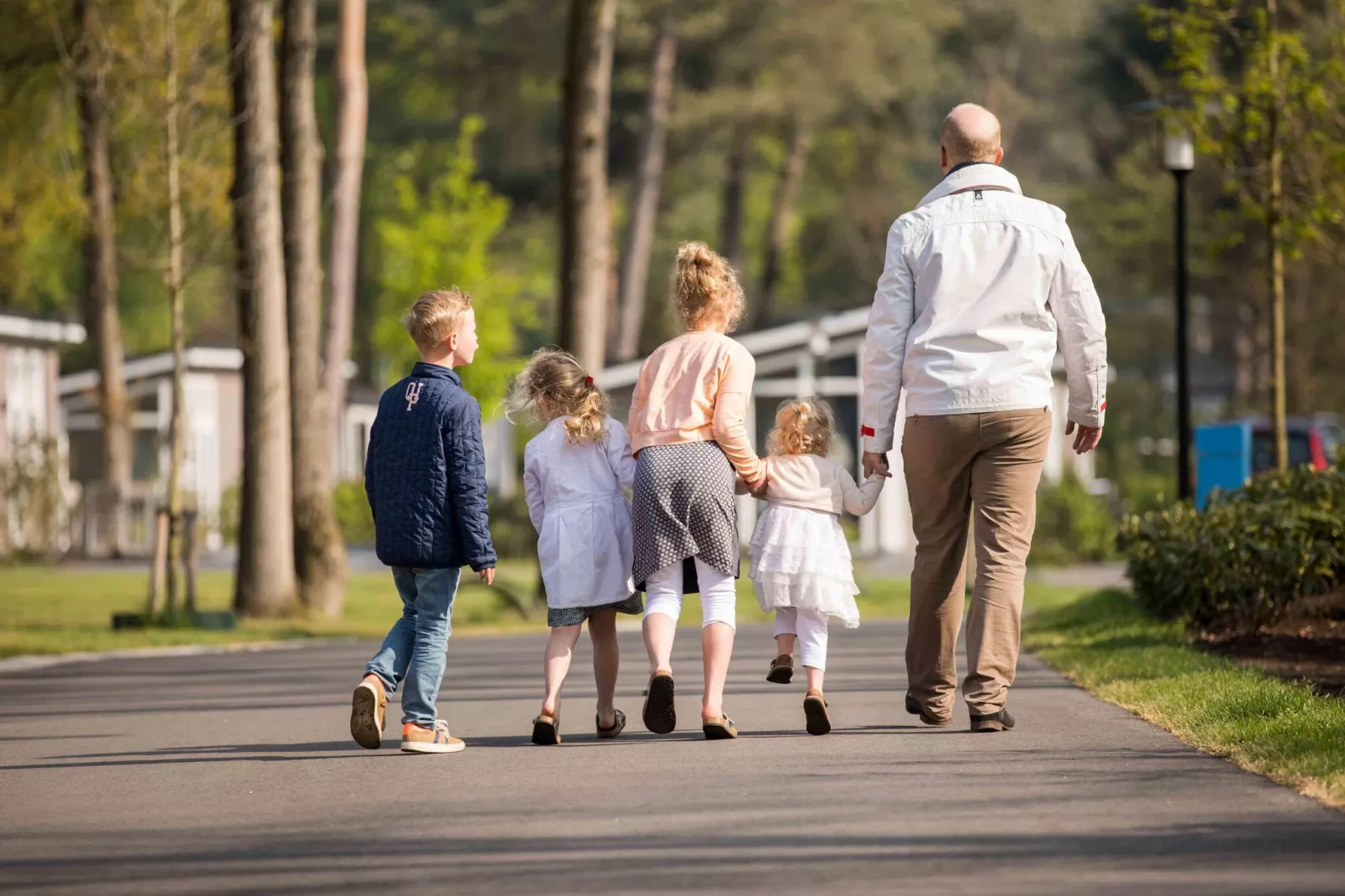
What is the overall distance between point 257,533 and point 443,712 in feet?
31.5

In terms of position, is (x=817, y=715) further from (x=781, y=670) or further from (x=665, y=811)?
(x=665, y=811)

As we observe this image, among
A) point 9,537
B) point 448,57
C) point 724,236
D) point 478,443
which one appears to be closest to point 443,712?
point 478,443

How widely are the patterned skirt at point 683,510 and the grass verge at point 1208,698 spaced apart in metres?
1.80

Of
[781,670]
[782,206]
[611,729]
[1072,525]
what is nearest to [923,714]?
[781,670]

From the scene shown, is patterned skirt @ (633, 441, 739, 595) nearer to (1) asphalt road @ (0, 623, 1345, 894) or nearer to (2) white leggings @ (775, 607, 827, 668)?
(2) white leggings @ (775, 607, 827, 668)

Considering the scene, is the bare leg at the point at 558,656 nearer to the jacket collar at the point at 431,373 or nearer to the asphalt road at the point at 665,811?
the asphalt road at the point at 665,811

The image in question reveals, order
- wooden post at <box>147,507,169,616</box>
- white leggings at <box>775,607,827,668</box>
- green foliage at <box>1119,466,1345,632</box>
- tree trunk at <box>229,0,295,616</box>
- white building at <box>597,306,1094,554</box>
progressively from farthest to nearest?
white building at <box>597,306,1094,554</box> → tree trunk at <box>229,0,295,616</box> → wooden post at <box>147,507,169,616</box> → green foliage at <box>1119,466,1345,632</box> → white leggings at <box>775,607,827,668</box>

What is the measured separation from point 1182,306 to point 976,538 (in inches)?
405

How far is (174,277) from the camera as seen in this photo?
17.4 meters

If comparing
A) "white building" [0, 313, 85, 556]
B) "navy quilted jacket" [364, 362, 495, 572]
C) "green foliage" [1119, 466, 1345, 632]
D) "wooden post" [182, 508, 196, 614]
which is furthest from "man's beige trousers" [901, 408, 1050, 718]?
"white building" [0, 313, 85, 556]

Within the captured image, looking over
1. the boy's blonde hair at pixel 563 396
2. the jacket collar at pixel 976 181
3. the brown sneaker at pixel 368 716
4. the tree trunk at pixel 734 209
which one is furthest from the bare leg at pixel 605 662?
the tree trunk at pixel 734 209

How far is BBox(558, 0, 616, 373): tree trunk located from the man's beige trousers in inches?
491

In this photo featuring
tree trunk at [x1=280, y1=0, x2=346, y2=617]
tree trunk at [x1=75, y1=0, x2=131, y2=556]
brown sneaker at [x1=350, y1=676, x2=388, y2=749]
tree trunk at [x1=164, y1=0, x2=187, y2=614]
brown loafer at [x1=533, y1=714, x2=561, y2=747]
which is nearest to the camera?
brown sneaker at [x1=350, y1=676, x2=388, y2=749]

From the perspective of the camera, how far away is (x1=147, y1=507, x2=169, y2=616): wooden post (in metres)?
17.1
